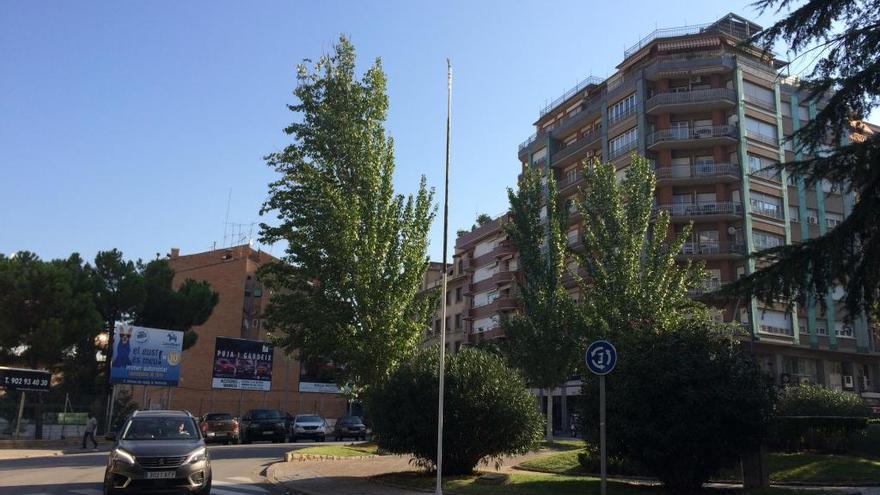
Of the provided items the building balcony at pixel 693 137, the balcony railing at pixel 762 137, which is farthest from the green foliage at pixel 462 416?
the balcony railing at pixel 762 137

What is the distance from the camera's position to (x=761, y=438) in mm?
12539

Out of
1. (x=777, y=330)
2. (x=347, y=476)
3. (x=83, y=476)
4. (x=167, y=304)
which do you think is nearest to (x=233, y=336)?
(x=167, y=304)

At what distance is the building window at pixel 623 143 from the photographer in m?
50.6

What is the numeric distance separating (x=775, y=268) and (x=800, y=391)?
11626 millimetres

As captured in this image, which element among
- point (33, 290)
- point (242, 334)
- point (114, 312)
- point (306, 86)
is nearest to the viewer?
point (306, 86)

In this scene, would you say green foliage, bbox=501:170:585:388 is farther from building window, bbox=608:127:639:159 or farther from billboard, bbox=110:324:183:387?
billboard, bbox=110:324:183:387

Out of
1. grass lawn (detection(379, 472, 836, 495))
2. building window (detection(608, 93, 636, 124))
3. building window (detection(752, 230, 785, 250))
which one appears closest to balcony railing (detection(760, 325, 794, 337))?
building window (detection(752, 230, 785, 250))

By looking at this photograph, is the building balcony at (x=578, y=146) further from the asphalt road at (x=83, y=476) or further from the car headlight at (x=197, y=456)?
the car headlight at (x=197, y=456)

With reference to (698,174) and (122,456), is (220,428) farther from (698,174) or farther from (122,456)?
(698,174)

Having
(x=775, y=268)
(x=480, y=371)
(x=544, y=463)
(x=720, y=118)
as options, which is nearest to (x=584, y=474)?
(x=544, y=463)

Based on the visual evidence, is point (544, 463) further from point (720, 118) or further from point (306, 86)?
point (720, 118)

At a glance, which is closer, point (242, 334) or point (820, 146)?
point (820, 146)

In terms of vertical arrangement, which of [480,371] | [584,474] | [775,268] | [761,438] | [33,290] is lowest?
[584,474]

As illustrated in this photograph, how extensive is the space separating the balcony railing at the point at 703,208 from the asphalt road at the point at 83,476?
33.1m
